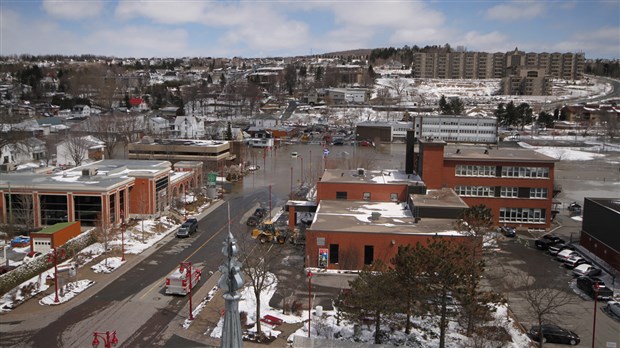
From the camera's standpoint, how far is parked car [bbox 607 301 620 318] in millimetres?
11070

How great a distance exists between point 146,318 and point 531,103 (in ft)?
226

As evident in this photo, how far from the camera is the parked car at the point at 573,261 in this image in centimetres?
1441

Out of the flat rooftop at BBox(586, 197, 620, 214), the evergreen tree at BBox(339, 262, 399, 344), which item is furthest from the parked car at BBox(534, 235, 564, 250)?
the evergreen tree at BBox(339, 262, 399, 344)

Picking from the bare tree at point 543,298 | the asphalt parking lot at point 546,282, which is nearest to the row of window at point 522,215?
the asphalt parking lot at point 546,282

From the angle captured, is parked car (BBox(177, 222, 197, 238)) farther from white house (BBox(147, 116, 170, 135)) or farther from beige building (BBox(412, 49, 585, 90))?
beige building (BBox(412, 49, 585, 90))

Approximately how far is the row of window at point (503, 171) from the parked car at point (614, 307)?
8341 millimetres

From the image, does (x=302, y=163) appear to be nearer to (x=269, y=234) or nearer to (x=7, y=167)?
(x=269, y=234)

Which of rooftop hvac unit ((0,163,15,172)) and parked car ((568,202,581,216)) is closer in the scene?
rooftop hvac unit ((0,163,15,172))

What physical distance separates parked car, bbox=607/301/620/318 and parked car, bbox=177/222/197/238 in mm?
11844

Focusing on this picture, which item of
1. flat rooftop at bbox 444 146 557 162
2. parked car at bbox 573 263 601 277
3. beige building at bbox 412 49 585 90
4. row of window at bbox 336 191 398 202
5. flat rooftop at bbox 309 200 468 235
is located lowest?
parked car at bbox 573 263 601 277

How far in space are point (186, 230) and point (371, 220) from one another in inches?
239

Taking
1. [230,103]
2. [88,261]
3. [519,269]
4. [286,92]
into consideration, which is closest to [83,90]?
[230,103]

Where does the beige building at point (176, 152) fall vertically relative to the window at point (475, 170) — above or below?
below

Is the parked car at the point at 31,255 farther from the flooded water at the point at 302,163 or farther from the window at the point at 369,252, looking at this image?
the flooded water at the point at 302,163
